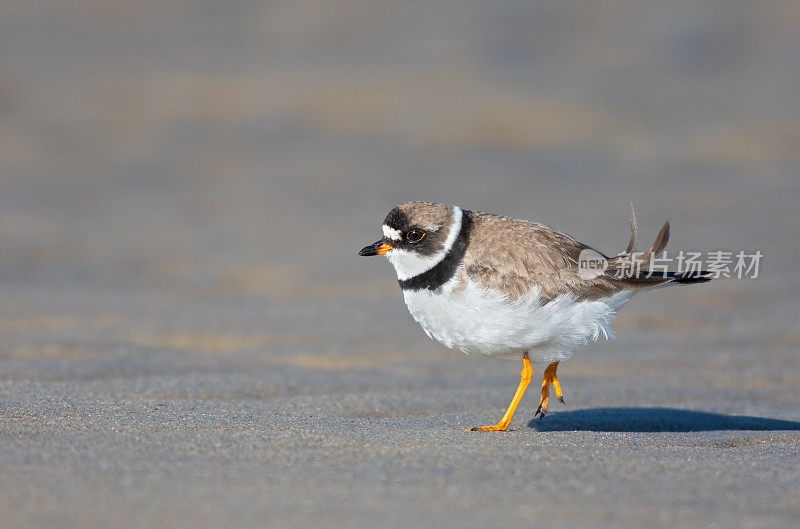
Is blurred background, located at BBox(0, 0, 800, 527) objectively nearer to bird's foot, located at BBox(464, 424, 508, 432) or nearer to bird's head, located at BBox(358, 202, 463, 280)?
bird's foot, located at BBox(464, 424, 508, 432)

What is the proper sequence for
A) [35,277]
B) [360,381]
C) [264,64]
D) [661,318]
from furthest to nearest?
1. [264,64]
2. [35,277]
3. [661,318]
4. [360,381]

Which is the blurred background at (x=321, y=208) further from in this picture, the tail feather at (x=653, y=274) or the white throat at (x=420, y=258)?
the tail feather at (x=653, y=274)

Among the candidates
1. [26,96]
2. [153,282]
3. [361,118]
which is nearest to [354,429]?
[153,282]

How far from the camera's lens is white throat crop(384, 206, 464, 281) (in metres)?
4.46

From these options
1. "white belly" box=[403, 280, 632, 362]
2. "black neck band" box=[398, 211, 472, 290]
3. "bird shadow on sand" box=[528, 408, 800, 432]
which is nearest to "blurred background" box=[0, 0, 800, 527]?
"bird shadow on sand" box=[528, 408, 800, 432]

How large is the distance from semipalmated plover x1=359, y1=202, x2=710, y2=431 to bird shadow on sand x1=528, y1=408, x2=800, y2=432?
0.27m

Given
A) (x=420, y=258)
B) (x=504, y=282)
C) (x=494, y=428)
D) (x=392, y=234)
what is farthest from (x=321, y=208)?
(x=494, y=428)

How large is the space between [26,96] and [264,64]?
3.37m

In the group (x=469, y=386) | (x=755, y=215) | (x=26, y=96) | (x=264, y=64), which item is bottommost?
(x=469, y=386)

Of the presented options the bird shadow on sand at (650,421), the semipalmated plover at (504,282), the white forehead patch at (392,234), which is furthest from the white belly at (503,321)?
the bird shadow on sand at (650,421)

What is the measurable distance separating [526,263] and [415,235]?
53 centimetres

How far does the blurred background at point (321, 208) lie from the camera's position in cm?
348

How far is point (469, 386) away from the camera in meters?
5.87

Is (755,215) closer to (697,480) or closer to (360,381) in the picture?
(360,381)
